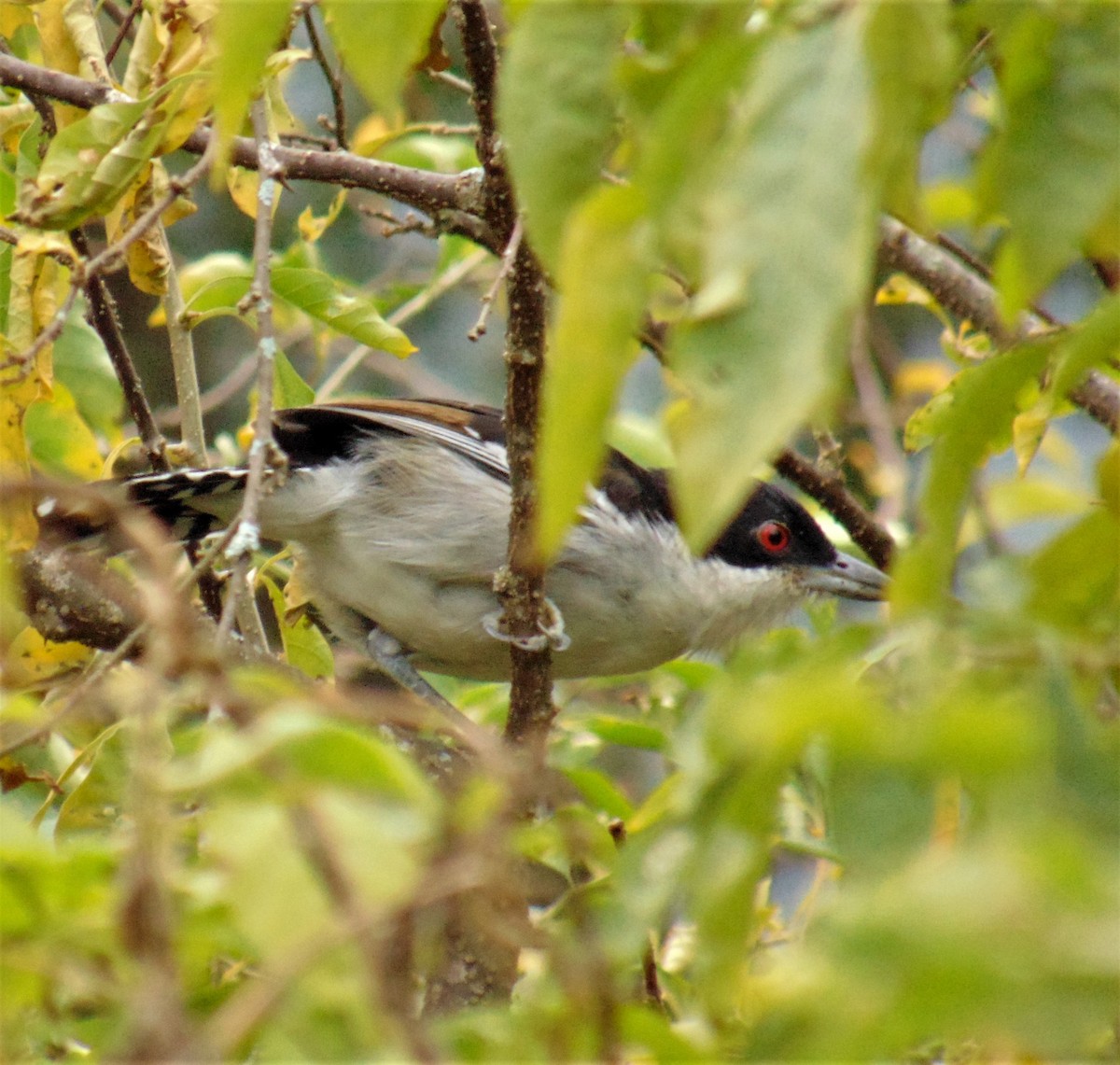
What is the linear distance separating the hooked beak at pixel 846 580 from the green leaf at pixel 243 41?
14.0 ft

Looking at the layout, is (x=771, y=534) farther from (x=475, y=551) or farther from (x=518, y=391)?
(x=518, y=391)

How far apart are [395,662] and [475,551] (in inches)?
22.1

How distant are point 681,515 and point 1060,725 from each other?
387mm

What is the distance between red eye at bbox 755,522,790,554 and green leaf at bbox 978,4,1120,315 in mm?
4078

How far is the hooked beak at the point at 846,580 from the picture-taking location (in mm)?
5469

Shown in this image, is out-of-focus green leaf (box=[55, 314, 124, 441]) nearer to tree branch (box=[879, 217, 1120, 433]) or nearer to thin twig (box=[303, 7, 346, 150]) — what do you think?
thin twig (box=[303, 7, 346, 150])

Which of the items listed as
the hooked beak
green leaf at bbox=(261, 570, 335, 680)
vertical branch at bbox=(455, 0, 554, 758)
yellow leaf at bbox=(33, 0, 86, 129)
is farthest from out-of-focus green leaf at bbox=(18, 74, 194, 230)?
the hooked beak

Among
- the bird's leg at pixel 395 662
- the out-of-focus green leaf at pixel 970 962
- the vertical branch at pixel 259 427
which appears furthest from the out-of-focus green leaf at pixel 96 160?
the bird's leg at pixel 395 662

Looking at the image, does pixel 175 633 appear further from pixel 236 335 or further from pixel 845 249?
pixel 236 335

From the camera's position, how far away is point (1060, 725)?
1.26m

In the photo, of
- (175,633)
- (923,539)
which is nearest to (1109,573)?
(923,539)

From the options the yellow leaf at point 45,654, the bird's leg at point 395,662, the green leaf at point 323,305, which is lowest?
the bird's leg at point 395,662

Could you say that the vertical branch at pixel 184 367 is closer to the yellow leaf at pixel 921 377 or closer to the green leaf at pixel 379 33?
the green leaf at pixel 379 33

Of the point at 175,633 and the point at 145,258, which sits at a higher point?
the point at 175,633
